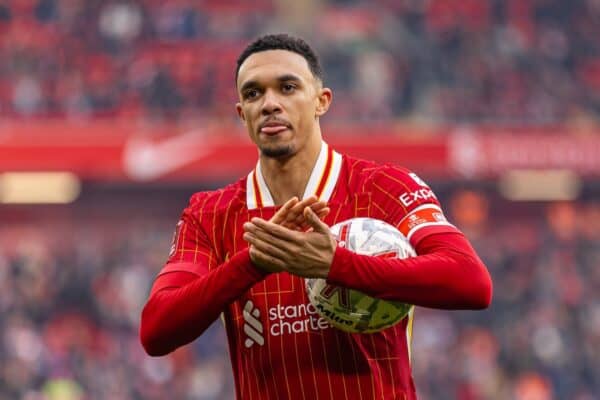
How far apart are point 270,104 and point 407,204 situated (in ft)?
1.77

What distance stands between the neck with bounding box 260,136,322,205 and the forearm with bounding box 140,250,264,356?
0.48 m

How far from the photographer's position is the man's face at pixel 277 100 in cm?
438

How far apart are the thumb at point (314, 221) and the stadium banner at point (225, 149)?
54.6 feet

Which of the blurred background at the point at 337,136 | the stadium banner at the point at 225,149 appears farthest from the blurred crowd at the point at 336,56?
the stadium banner at the point at 225,149

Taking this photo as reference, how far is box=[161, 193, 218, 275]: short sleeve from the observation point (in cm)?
437

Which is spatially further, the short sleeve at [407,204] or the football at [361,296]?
the short sleeve at [407,204]

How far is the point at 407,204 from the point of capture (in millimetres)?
4320

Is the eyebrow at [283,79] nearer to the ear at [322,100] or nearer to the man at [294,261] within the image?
the man at [294,261]

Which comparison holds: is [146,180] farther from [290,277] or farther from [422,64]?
[290,277]

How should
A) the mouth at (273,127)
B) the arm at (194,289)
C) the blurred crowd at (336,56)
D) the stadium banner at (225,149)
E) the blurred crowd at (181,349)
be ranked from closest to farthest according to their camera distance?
the arm at (194,289) < the mouth at (273,127) < the blurred crowd at (181,349) < the stadium banner at (225,149) < the blurred crowd at (336,56)

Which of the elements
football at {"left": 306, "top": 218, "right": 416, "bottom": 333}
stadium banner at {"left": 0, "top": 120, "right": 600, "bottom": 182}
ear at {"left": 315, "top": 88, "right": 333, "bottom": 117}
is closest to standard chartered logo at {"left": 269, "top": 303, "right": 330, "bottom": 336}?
football at {"left": 306, "top": 218, "right": 416, "bottom": 333}

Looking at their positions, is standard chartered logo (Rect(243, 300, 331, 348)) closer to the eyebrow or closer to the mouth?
the mouth

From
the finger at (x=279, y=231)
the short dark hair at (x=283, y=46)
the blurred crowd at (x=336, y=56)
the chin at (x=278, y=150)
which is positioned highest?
the blurred crowd at (x=336, y=56)

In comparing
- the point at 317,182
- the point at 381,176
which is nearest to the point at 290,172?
the point at 317,182
